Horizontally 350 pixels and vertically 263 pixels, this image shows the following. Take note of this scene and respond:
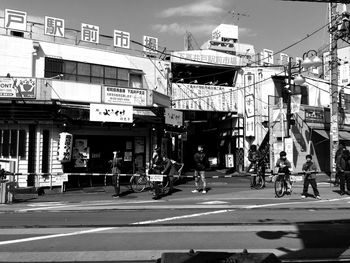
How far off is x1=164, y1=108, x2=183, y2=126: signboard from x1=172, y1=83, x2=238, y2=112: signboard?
556 cm

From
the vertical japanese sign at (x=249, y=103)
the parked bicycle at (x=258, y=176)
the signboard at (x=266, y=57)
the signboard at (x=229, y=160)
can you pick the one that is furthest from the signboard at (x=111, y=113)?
the signboard at (x=266, y=57)

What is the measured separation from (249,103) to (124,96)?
483 inches

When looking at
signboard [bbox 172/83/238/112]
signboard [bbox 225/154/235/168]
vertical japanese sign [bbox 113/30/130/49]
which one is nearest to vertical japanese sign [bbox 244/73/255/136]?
signboard [bbox 172/83/238/112]

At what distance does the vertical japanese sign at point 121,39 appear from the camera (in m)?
24.2

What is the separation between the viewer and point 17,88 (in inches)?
750

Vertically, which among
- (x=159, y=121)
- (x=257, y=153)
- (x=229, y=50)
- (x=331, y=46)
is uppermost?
(x=229, y=50)

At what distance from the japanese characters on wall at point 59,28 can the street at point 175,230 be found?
10.7 m

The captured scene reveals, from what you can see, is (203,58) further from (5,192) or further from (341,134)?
(5,192)

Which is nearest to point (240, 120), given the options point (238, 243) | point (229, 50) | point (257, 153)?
point (229, 50)

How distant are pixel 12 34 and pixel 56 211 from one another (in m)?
13.8

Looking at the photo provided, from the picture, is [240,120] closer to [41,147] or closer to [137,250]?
[41,147]

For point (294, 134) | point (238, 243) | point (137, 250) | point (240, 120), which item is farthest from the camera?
point (240, 120)

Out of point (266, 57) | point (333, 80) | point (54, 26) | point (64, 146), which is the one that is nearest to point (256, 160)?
point (333, 80)

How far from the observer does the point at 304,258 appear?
673 centimetres
